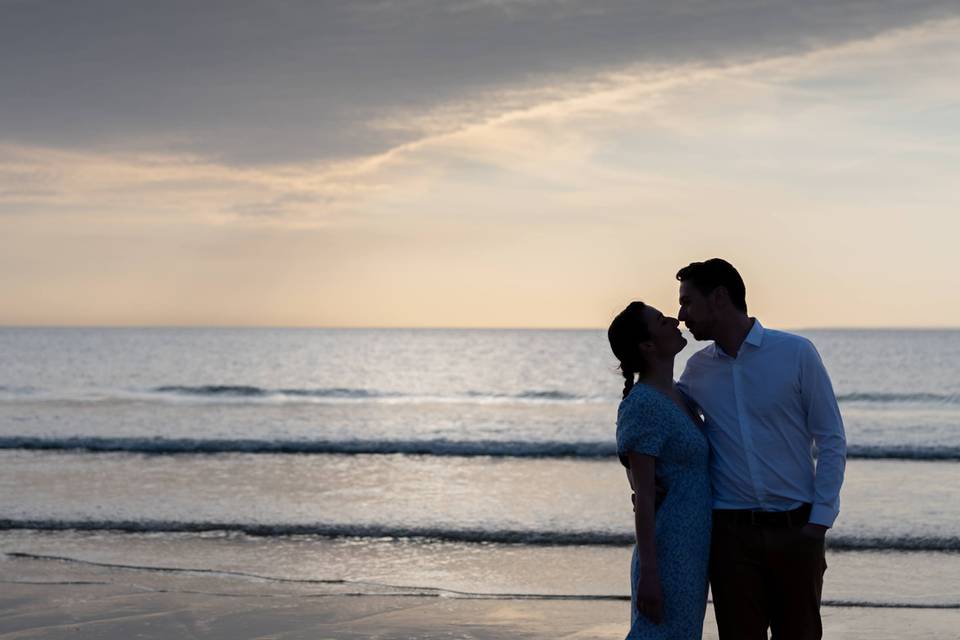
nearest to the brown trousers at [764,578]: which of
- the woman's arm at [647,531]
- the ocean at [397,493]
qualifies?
the woman's arm at [647,531]

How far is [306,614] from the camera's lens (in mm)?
7102

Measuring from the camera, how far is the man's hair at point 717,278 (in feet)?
12.6

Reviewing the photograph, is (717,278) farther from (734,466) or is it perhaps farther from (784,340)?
(734,466)

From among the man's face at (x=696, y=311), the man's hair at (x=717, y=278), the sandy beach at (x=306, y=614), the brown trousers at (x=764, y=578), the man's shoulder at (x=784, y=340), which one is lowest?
the sandy beach at (x=306, y=614)

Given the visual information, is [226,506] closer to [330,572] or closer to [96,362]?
[330,572]

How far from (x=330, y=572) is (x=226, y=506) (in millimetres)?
4000

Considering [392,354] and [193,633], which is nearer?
[193,633]

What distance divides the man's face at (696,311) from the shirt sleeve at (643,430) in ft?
1.12

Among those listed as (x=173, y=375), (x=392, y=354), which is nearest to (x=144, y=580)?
(x=173, y=375)

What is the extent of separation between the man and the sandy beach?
290 centimetres

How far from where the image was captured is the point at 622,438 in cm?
376

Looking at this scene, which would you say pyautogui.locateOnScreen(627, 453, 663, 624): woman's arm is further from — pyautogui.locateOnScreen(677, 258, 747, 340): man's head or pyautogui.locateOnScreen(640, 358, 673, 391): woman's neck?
pyautogui.locateOnScreen(677, 258, 747, 340): man's head

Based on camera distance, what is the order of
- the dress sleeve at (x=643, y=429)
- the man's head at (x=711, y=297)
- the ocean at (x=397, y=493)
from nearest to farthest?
the dress sleeve at (x=643, y=429) → the man's head at (x=711, y=297) → the ocean at (x=397, y=493)

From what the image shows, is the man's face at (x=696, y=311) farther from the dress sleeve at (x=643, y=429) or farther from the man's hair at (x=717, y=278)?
the dress sleeve at (x=643, y=429)
